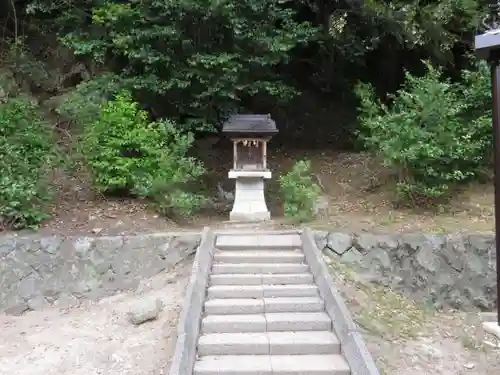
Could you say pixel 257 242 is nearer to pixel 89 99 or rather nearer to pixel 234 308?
pixel 234 308

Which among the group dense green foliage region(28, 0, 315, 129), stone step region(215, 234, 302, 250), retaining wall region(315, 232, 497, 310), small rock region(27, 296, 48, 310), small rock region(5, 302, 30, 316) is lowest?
small rock region(5, 302, 30, 316)

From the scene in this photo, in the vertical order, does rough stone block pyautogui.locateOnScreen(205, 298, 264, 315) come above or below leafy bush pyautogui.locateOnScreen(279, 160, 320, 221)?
below

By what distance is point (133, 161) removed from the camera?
9219 millimetres

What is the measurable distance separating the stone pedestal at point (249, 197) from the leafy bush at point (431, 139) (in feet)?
9.05

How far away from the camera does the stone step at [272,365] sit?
15.2 ft

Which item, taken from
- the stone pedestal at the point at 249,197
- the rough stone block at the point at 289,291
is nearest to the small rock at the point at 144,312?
the rough stone block at the point at 289,291

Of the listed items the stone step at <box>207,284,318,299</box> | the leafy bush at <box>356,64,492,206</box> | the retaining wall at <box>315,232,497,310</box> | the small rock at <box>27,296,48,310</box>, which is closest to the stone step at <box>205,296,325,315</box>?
the stone step at <box>207,284,318,299</box>

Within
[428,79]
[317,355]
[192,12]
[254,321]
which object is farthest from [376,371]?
[192,12]

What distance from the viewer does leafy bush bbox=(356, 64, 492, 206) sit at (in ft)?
30.7

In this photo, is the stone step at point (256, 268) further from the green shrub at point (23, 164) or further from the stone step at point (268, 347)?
the green shrub at point (23, 164)

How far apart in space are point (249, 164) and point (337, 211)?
223 cm

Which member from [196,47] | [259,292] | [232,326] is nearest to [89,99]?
[196,47]

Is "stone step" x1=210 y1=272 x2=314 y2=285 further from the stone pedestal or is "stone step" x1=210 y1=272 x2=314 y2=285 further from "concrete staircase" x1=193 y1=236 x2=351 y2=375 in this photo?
the stone pedestal

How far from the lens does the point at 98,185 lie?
9391 mm
